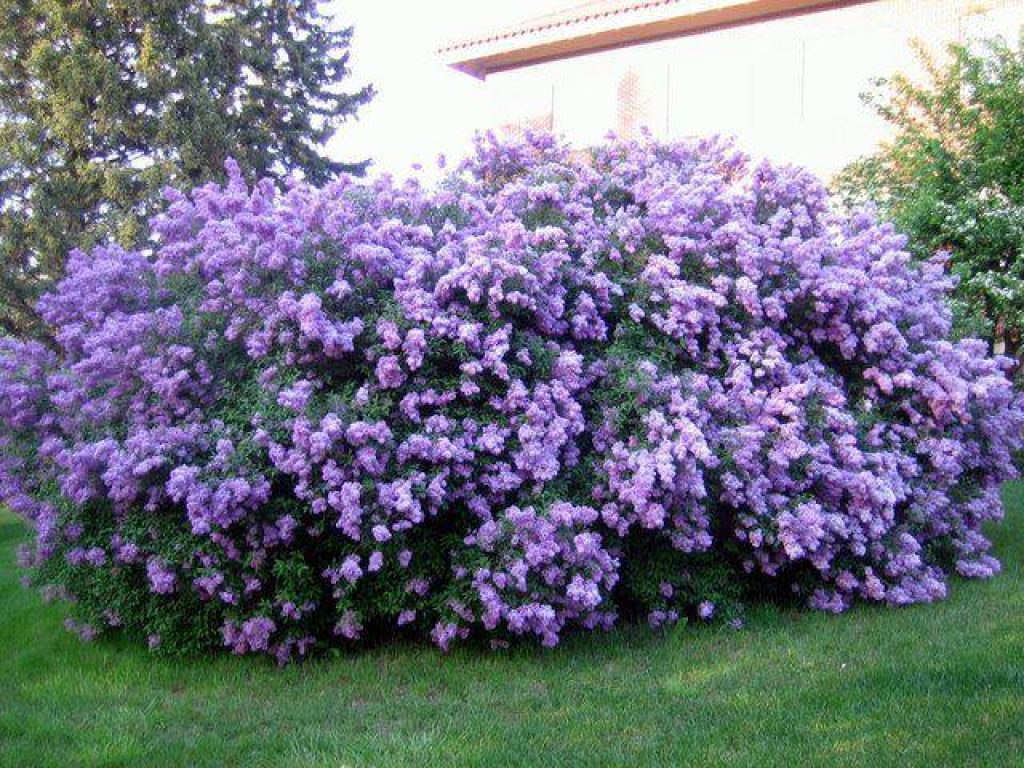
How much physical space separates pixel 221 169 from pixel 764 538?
13380mm

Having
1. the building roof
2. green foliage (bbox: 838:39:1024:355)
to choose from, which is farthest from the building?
green foliage (bbox: 838:39:1024:355)

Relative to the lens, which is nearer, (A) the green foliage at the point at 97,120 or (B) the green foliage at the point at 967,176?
(B) the green foliage at the point at 967,176

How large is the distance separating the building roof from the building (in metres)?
0.02

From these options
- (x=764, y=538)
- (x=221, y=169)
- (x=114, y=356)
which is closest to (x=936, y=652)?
(x=764, y=538)

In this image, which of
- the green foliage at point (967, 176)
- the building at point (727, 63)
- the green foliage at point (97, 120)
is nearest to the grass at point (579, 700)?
the green foliage at point (967, 176)

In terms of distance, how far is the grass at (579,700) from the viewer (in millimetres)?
4055

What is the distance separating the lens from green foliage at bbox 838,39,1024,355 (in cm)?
1095

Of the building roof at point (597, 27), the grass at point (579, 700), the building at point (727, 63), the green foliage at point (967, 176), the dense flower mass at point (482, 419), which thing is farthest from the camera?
the building roof at point (597, 27)

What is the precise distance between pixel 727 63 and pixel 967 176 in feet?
16.9

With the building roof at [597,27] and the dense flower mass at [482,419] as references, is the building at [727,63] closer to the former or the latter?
the building roof at [597,27]

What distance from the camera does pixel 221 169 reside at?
56.4 ft

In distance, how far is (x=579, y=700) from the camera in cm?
481

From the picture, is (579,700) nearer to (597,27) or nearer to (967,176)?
(967,176)

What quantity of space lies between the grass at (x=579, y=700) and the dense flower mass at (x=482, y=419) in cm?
23
